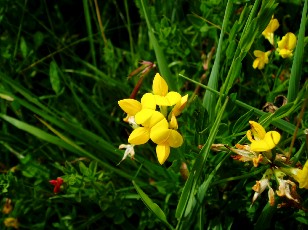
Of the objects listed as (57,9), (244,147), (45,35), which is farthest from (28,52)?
(244,147)

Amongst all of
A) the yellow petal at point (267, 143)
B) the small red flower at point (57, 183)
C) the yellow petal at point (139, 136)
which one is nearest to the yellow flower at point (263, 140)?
the yellow petal at point (267, 143)

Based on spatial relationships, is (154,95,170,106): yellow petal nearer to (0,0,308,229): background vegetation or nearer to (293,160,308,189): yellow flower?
(0,0,308,229): background vegetation

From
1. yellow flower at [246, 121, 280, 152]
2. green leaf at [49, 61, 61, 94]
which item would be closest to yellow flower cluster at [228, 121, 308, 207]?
yellow flower at [246, 121, 280, 152]

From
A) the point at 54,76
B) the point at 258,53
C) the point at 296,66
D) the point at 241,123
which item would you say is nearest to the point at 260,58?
the point at 258,53

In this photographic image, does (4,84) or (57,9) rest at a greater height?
(57,9)

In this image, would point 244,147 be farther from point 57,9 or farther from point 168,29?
point 57,9

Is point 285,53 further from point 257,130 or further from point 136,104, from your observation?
point 136,104

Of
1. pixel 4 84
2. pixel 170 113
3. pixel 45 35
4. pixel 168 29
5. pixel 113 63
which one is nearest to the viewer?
pixel 170 113
